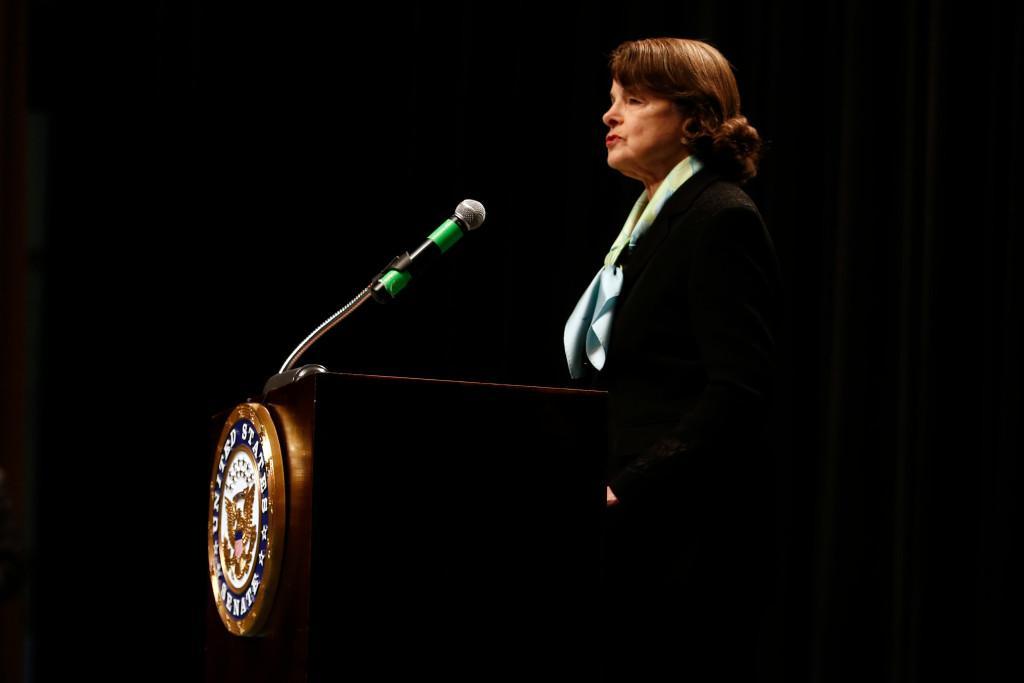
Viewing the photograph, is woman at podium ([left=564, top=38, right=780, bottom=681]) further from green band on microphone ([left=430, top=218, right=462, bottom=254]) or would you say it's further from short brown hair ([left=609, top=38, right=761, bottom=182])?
green band on microphone ([left=430, top=218, right=462, bottom=254])

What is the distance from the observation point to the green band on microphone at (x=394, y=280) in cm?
163

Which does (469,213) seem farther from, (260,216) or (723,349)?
(260,216)

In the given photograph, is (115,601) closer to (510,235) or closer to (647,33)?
(510,235)

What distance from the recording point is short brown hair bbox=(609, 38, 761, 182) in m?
1.98

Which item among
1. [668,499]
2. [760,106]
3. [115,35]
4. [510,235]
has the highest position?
[115,35]

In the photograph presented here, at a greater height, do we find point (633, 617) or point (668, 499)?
point (668, 499)

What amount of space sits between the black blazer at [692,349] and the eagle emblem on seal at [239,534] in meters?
0.48

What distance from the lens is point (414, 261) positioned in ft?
5.44

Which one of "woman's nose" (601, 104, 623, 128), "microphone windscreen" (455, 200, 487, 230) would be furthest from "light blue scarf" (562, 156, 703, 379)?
"microphone windscreen" (455, 200, 487, 230)

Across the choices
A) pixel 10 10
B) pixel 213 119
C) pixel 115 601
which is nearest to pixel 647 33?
pixel 213 119

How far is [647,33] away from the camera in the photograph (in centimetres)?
315

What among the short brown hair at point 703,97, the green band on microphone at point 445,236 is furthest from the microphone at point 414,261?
the short brown hair at point 703,97

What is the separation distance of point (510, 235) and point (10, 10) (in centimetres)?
148

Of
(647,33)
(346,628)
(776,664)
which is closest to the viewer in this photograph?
(346,628)
